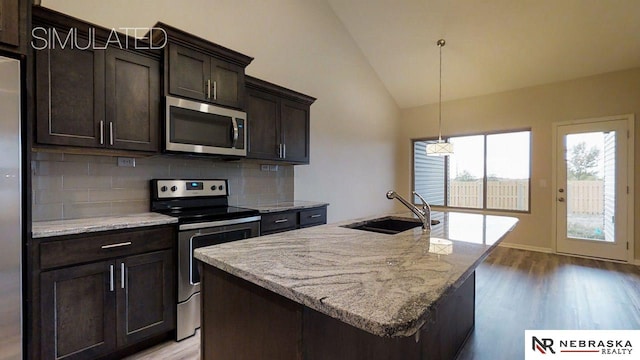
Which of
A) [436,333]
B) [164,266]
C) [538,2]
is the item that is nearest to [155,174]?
[164,266]

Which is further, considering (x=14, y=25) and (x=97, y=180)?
(x=97, y=180)

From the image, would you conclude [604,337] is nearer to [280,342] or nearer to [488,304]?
[488,304]

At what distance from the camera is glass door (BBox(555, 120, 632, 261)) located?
159 inches

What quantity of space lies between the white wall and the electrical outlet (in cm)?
105

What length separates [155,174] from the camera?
2.44m

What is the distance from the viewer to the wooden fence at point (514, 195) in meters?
4.23

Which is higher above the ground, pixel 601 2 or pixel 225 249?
pixel 601 2

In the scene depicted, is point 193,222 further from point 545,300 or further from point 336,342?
point 545,300

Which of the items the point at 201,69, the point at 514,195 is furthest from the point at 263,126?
the point at 514,195

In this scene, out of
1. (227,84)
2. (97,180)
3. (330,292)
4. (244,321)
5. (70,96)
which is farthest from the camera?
(227,84)

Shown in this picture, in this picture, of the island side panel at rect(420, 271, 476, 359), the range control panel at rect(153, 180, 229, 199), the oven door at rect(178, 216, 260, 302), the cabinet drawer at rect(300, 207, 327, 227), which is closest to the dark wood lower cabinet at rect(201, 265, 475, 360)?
the island side panel at rect(420, 271, 476, 359)

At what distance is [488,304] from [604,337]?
0.81 metres

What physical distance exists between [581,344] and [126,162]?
349 centimetres

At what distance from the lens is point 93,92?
1865mm
